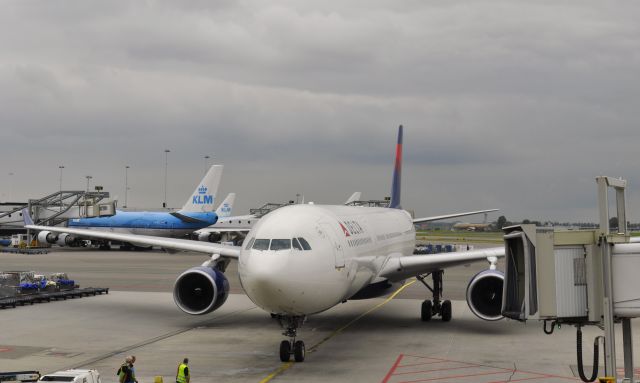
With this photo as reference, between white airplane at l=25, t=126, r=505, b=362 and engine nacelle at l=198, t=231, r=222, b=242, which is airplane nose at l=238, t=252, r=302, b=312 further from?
engine nacelle at l=198, t=231, r=222, b=242

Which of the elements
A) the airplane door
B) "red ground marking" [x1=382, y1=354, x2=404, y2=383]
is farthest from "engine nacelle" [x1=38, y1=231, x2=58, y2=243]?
"red ground marking" [x1=382, y1=354, x2=404, y2=383]

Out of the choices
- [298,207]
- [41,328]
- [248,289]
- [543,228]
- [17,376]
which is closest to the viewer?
[543,228]

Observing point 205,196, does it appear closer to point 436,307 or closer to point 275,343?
point 436,307

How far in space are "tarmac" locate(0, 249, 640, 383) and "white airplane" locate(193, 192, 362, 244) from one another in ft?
135

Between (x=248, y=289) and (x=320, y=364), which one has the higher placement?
(x=248, y=289)

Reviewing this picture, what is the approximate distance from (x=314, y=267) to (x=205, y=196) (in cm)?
6022

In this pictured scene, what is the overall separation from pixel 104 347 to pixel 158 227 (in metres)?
57.1

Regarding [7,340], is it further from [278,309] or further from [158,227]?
[158,227]

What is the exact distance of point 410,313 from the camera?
2948 centimetres

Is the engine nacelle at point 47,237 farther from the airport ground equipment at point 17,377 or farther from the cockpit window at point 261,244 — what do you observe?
the airport ground equipment at point 17,377

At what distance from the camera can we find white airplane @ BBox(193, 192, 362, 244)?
80688 millimetres

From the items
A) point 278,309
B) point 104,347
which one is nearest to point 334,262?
point 278,309

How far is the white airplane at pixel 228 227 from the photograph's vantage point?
8069 cm

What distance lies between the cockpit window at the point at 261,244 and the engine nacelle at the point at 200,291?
21.2ft
